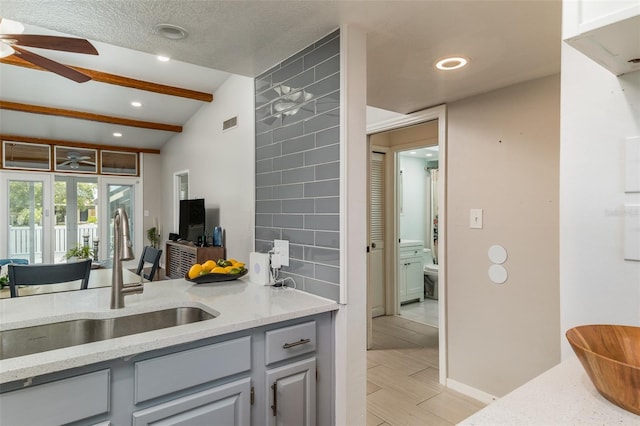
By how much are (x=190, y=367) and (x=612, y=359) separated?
1.21m

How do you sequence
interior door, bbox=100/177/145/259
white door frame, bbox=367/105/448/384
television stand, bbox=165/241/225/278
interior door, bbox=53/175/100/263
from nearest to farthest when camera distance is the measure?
white door frame, bbox=367/105/448/384
television stand, bbox=165/241/225/278
interior door, bbox=53/175/100/263
interior door, bbox=100/177/145/259

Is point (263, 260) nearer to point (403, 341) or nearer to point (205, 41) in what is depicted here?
point (205, 41)

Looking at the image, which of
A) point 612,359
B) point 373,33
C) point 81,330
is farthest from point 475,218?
point 81,330

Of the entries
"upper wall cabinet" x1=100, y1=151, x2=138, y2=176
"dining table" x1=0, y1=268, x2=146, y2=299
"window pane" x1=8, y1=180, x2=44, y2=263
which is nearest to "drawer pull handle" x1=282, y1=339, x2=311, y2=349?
"dining table" x1=0, y1=268, x2=146, y2=299

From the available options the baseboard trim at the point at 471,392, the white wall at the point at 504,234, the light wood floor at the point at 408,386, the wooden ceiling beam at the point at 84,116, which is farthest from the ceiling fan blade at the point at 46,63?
the wooden ceiling beam at the point at 84,116

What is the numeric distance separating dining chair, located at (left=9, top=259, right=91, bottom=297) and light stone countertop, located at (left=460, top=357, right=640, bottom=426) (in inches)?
105

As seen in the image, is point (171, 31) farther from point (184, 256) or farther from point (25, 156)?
point (25, 156)

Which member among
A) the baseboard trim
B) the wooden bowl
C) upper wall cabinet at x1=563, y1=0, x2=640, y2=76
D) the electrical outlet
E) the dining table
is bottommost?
the baseboard trim

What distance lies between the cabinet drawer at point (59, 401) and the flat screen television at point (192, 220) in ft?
13.1

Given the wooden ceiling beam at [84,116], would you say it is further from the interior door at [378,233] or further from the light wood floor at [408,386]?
the light wood floor at [408,386]

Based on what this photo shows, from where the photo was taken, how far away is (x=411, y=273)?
500 centimetres

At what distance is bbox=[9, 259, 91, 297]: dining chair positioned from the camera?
2.27 m

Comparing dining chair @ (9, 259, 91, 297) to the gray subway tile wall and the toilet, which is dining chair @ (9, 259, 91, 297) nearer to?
the gray subway tile wall

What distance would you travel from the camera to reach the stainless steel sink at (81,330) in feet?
4.37
